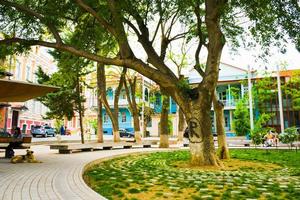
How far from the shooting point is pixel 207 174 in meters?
8.96

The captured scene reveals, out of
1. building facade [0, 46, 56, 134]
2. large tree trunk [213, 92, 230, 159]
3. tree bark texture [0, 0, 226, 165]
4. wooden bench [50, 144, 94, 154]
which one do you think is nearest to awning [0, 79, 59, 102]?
tree bark texture [0, 0, 226, 165]

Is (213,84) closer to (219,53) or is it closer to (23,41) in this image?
(219,53)

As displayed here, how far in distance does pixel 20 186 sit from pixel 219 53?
795 cm

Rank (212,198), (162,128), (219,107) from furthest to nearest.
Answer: (162,128)
(219,107)
(212,198)

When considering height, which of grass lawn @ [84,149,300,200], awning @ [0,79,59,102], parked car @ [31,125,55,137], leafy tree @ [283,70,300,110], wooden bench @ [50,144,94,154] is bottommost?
grass lawn @ [84,149,300,200]

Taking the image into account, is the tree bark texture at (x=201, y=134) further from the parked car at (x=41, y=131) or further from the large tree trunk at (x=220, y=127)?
the parked car at (x=41, y=131)

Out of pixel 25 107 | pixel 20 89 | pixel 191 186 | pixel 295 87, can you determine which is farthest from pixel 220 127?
pixel 25 107

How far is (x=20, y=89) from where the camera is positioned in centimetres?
1117

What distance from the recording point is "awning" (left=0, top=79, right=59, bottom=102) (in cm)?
1032

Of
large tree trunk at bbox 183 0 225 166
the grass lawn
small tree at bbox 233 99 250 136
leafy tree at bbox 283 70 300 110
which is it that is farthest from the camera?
small tree at bbox 233 99 250 136

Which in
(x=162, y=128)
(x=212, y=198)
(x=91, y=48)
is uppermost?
(x=91, y=48)

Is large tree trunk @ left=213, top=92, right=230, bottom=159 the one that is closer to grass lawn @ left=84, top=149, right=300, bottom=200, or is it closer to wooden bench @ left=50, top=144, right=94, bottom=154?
grass lawn @ left=84, top=149, right=300, bottom=200

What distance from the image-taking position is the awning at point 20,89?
10322 millimetres

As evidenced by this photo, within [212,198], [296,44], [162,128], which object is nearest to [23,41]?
[212,198]
